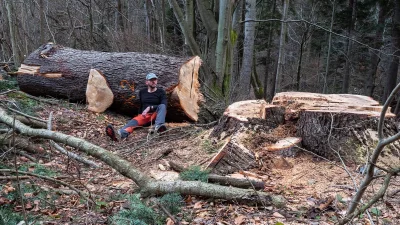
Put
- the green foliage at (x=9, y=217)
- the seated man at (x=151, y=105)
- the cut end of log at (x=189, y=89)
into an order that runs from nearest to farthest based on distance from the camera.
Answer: the green foliage at (x=9, y=217) < the seated man at (x=151, y=105) < the cut end of log at (x=189, y=89)

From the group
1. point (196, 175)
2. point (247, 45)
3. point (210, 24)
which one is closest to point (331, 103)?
point (196, 175)

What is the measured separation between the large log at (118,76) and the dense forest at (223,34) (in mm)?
1422

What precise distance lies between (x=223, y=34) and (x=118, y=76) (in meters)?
2.83

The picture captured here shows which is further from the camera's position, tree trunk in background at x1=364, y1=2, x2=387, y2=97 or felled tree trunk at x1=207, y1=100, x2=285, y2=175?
tree trunk in background at x1=364, y1=2, x2=387, y2=97

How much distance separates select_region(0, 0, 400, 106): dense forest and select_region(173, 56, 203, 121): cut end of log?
1147 mm

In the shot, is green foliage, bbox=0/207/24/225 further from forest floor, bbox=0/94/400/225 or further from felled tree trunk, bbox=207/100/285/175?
felled tree trunk, bbox=207/100/285/175

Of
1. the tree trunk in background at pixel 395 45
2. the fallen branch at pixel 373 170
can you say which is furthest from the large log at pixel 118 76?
the tree trunk in background at pixel 395 45

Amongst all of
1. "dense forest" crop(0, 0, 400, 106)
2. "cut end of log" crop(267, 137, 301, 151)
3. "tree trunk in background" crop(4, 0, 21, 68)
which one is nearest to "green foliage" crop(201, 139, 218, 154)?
"cut end of log" crop(267, 137, 301, 151)

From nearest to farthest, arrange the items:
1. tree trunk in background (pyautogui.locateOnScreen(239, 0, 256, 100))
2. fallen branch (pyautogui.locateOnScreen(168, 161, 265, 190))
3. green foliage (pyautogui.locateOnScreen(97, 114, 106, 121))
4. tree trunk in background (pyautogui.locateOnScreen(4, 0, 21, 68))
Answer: fallen branch (pyautogui.locateOnScreen(168, 161, 265, 190))
green foliage (pyautogui.locateOnScreen(97, 114, 106, 121))
tree trunk in background (pyautogui.locateOnScreen(4, 0, 21, 68))
tree trunk in background (pyautogui.locateOnScreen(239, 0, 256, 100))

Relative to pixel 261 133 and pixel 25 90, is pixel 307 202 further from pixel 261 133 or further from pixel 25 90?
pixel 25 90

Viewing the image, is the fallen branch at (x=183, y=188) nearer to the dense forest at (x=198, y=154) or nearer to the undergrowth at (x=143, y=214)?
the dense forest at (x=198, y=154)

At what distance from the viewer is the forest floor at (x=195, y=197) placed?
8.56 ft

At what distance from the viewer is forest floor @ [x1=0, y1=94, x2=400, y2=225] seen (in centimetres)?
261

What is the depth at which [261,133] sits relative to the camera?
3998mm
